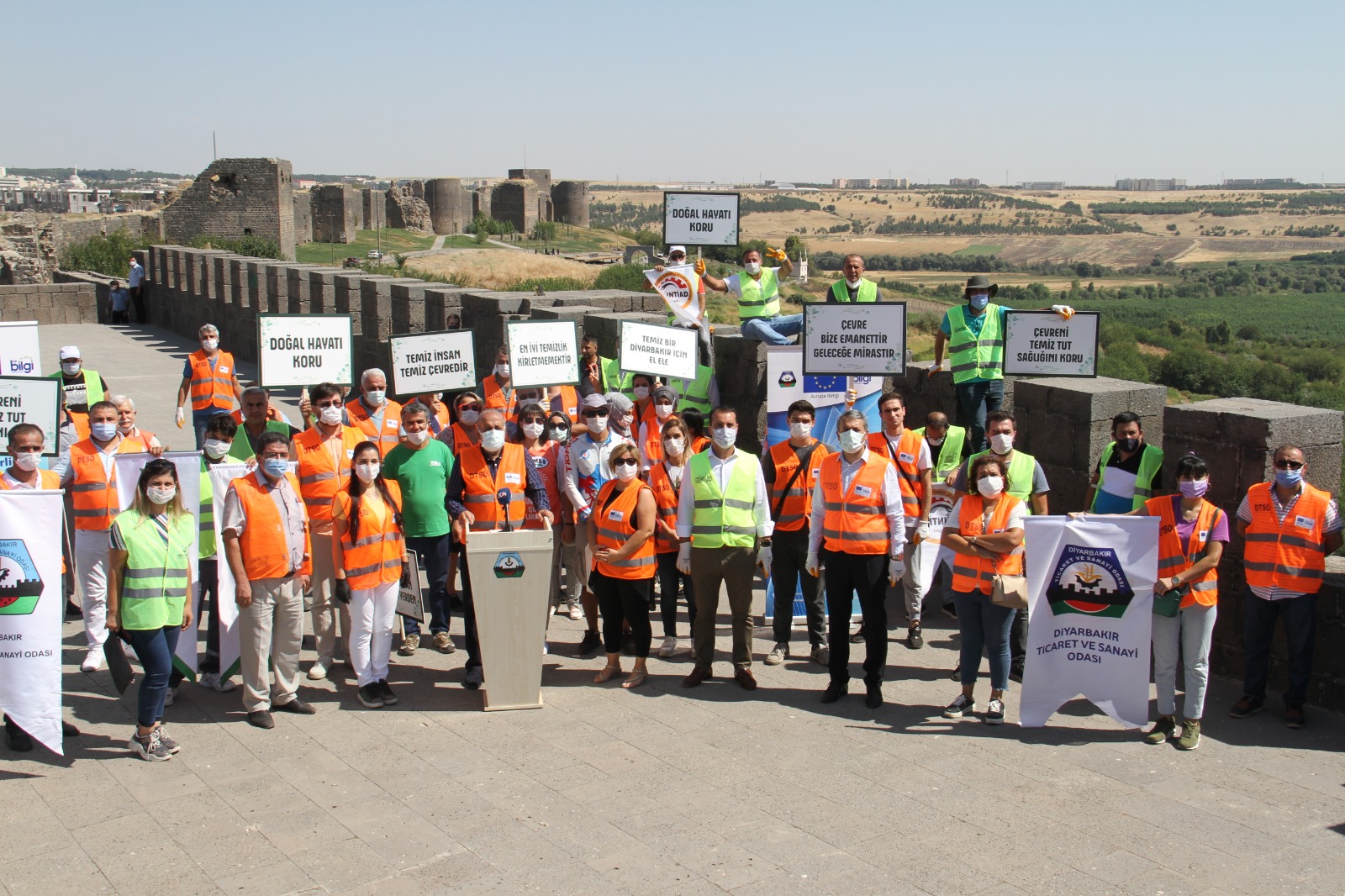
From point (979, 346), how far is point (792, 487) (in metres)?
2.50

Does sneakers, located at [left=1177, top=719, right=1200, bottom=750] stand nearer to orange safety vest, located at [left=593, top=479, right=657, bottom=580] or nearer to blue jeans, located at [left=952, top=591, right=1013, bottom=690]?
blue jeans, located at [left=952, top=591, right=1013, bottom=690]

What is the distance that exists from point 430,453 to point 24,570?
2.58 m

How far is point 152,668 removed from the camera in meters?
6.86

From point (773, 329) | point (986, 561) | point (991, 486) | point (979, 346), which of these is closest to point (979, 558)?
point (986, 561)

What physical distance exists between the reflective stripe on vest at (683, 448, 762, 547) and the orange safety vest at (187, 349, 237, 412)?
658 centimetres

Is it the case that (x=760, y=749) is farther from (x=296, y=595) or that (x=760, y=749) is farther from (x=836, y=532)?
(x=296, y=595)

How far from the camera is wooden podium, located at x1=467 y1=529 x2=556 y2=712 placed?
7629 millimetres

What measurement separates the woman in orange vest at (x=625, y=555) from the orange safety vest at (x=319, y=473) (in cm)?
181

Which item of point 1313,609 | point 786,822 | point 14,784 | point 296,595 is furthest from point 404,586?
point 1313,609

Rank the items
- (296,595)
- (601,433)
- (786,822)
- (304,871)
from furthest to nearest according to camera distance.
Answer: (601,433)
(296,595)
(786,822)
(304,871)

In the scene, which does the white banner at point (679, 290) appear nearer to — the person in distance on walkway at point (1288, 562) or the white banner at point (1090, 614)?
the white banner at point (1090, 614)

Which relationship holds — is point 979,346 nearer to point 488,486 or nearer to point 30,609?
point 488,486

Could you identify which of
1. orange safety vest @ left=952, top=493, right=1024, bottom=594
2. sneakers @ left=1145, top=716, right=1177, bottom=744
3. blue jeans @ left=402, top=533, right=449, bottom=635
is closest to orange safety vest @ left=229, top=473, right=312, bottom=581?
blue jeans @ left=402, top=533, right=449, bottom=635

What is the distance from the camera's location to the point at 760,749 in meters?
7.00
